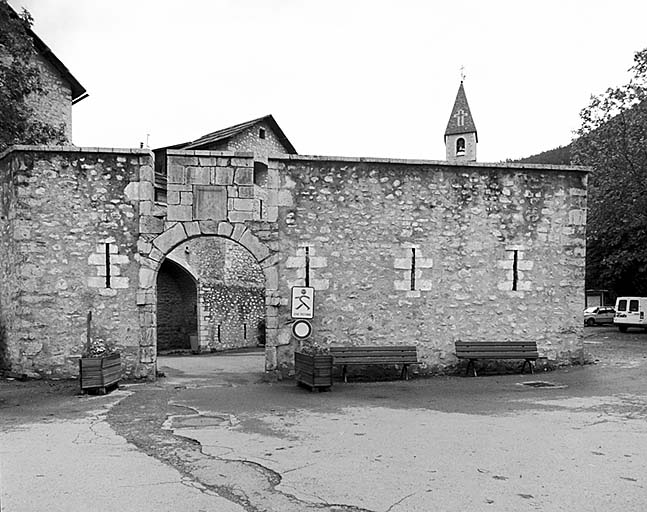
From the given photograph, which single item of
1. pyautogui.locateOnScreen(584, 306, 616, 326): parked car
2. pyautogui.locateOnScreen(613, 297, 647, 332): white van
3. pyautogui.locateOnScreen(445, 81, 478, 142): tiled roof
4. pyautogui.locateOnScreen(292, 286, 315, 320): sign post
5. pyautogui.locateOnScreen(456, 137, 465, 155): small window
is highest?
pyautogui.locateOnScreen(445, 81, 478, 142): tiled roof

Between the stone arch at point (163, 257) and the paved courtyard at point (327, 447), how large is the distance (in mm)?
909

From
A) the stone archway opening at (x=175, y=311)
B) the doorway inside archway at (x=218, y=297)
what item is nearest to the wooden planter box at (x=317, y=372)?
the doorway inside archway at (x=218, y=297)

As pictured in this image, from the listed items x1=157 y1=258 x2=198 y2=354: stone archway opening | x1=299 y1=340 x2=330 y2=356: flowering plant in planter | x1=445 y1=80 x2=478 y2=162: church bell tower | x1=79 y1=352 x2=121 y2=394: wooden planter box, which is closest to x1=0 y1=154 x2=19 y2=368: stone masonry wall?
x1=79 y1=352 x2=121 y2=394: wooden planter box

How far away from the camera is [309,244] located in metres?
12.2

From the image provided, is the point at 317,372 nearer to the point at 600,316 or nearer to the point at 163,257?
the point at 163,257

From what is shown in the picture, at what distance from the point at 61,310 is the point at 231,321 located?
13798mm

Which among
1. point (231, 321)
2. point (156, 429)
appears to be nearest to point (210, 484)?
point (156, 429)

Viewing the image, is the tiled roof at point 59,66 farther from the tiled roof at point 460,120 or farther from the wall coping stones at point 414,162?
the tiled roof at point 460,120

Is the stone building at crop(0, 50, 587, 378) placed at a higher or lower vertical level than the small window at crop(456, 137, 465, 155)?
lower

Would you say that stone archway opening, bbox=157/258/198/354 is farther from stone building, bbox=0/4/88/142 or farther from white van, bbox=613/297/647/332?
white van, bbox=613/297/647/332

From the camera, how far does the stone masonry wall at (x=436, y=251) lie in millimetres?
12219

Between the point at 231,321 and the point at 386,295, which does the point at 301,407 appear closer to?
the point at 386,295

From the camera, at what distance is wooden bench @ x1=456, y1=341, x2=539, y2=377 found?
12.4 meters

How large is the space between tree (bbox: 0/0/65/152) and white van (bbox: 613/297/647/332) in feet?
73.2
